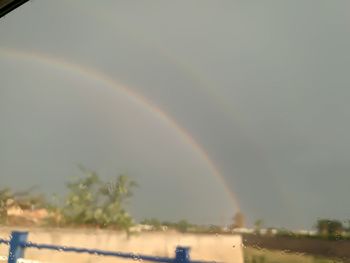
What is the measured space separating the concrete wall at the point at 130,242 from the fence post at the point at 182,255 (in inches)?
89.8

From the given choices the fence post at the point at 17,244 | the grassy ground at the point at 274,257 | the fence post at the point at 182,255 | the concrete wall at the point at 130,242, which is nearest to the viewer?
the fence post at the point at 182,255

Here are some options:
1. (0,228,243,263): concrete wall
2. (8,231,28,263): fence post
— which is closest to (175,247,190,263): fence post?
(8,231,28,263): fence post

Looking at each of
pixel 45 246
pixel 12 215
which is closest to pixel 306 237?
pixel 45 246

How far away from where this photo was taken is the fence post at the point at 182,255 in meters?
1.28

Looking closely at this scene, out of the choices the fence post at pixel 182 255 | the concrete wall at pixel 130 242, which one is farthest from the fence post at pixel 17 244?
the concrete wall at pixel 130 242

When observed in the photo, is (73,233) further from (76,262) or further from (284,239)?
(284,239)

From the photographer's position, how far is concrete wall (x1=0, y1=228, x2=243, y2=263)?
3668 mm

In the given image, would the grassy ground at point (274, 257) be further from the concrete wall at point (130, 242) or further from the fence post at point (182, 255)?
the fence post at point (182, 255)

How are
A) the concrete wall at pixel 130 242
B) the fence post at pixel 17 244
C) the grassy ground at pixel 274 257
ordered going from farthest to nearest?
the concrete wall at pixel 130 242, the grassy ground at pixel 274 257, the fence post at pixel 17 244

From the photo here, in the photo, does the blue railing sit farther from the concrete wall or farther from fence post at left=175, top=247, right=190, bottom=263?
the concrete wall

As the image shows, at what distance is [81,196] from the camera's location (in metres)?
5.12

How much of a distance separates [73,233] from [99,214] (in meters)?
1.23

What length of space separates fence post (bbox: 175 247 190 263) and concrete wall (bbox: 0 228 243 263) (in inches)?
89.8

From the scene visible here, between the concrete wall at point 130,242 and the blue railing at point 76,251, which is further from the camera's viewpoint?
the concrete wall at point 130,242
